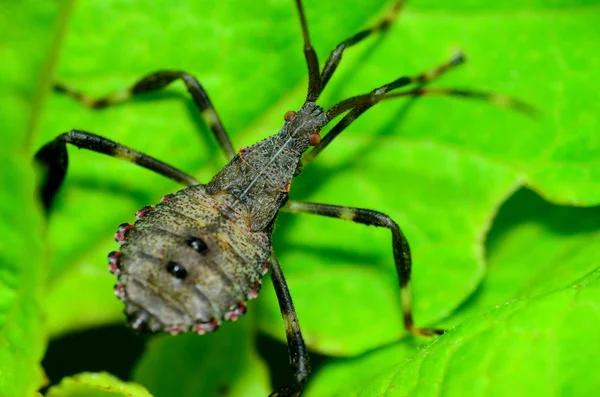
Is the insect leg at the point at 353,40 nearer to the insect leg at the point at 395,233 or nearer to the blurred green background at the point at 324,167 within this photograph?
the blurred green background at the point at 324,167

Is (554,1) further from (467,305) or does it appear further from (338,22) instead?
(467,305)

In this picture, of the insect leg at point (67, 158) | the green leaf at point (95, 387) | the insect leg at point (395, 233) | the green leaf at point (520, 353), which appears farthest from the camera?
the insect leg at point (67, 158)

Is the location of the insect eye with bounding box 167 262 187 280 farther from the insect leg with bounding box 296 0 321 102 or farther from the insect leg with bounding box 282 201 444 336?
the insect leg with bounding box 296 0 321 102

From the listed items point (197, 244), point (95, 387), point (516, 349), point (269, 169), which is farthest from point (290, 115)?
point (516, 349)

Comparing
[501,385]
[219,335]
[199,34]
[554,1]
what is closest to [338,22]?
[199,34]

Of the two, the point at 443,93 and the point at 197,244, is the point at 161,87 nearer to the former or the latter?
the point at 197,244

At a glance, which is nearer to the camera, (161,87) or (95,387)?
(95,387)

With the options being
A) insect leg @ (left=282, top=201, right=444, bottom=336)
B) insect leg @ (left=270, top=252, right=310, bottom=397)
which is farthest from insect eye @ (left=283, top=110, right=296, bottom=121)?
insect leg @ (left=270, top=252, right=310, bottom=397)

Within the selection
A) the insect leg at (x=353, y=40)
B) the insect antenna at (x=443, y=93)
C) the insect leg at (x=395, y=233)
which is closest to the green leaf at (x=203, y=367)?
the insect leg at (x=395, y=233)
